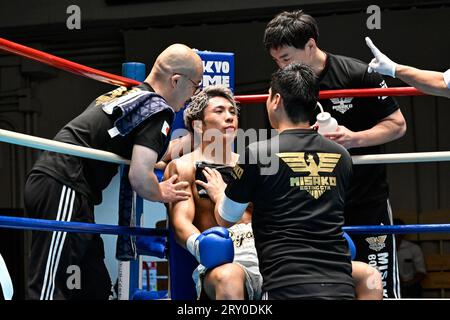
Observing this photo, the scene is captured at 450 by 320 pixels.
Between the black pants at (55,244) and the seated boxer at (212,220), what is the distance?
363 millimetres

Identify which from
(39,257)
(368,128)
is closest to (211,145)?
(368,128)

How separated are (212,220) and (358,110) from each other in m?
0.74

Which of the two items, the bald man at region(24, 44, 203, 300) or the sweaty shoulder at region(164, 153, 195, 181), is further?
the sweaty shoulder at region(164, 153, 195, 181)

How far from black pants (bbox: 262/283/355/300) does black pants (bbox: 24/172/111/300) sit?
0.75 metres

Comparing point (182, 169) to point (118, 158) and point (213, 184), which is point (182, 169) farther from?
point (118, 158)

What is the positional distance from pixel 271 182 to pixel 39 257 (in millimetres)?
832

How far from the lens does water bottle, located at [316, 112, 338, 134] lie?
9.60 feet

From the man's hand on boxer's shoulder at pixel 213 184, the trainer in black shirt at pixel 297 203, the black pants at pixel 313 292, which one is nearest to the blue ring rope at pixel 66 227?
the man's hand on boxer's shoulder at pixel 213 184

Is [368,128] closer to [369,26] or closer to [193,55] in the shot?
[193,55]

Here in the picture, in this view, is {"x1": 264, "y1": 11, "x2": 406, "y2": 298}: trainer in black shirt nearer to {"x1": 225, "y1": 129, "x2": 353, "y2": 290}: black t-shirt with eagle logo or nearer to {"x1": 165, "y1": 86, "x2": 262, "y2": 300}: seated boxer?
{"x1": 165, "y1": 86, "x2": 262, "y2": 300}: seated boxer

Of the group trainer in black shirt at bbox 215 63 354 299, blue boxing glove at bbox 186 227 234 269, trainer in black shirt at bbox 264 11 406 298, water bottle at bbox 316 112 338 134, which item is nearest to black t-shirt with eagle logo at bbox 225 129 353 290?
trainer in black shirt at bbox 215 63 354 299

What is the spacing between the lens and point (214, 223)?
307 cm

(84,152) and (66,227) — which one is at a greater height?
(84,152)

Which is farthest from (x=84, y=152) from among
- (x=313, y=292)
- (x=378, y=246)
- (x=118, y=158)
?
(x=378, y=246)
